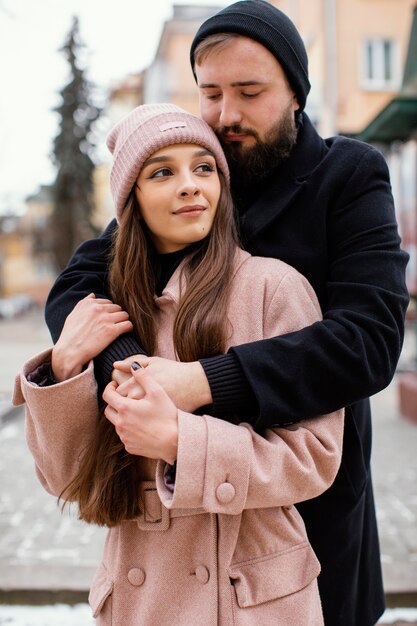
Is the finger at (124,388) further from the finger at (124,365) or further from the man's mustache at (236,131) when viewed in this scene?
the man's mustache at (236,131)

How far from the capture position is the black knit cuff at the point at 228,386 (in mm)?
1389

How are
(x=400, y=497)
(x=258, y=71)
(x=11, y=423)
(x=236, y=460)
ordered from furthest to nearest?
1. (x=11, y=423)
2. (x=400, y=497)
3. (x=258, y=71)
4. (x=236, y=460)

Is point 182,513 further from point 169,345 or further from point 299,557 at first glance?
point 169,345

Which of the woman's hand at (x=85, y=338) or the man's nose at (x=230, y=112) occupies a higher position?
the man's nose at (x=230, y=112)

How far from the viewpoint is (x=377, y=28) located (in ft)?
59.4

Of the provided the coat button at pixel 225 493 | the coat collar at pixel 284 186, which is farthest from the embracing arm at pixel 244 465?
the coat collar at pixel 284 186

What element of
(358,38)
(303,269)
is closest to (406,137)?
(303,269)

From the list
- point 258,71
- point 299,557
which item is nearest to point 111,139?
point 258,71

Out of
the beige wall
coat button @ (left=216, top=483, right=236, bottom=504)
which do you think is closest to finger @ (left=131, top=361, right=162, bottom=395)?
coat button @ (left=216, top=483, right=236, bottom=504)

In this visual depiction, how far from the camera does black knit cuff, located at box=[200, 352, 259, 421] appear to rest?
1389mm

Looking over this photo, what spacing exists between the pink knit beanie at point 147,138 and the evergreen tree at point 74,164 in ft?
93.6

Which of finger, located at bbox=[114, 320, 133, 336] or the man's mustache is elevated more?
the man's mustache

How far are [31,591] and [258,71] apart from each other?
3.08 meters

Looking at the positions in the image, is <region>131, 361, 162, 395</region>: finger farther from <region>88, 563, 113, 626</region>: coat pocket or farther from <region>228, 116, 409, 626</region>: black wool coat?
<region>88, 563, 113, 626</region>: coat pocket
